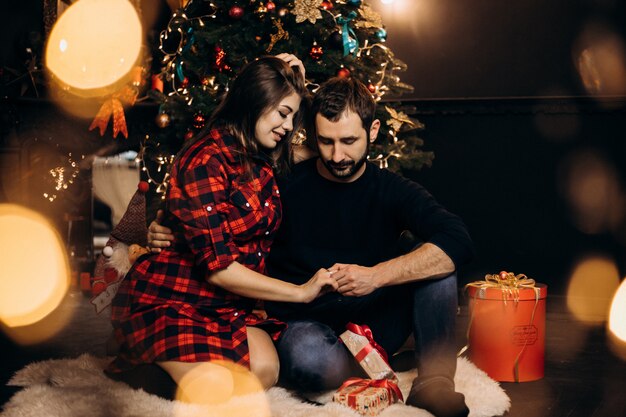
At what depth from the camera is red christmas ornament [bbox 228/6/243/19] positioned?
325cm

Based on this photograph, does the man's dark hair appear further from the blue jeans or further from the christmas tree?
the christmas tree

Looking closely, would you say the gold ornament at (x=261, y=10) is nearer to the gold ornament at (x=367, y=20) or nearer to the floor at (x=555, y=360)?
the gold ornament at (x=367, y=20)

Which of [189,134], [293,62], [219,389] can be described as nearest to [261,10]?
[189,134]

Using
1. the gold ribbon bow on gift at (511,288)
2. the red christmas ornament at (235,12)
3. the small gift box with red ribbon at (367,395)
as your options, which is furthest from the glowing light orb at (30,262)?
the gold ribbon bow on gift at (511,288)

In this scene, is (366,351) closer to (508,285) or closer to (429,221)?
(429,221)

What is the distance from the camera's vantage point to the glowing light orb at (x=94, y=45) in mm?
4484

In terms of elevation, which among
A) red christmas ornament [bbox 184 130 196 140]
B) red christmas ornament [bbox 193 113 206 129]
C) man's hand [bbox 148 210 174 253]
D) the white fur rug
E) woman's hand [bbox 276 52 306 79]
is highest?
woman's hand [bbox 276 52 306 79]

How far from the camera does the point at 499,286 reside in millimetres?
2607

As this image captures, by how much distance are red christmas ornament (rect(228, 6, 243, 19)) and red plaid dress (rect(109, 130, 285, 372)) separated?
4.01ft

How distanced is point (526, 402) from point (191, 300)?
1181mm

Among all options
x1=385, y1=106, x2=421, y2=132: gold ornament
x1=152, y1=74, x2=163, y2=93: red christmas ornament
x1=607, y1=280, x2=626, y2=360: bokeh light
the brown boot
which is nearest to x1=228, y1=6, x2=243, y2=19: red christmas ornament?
x1=385, y1=106, x2=421, y2=132: gold ornament

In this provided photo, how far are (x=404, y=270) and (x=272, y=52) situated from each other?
1.45 meters

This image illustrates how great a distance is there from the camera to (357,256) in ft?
7.96

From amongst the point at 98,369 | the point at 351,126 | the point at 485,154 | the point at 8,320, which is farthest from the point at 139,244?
the point at 485,154
